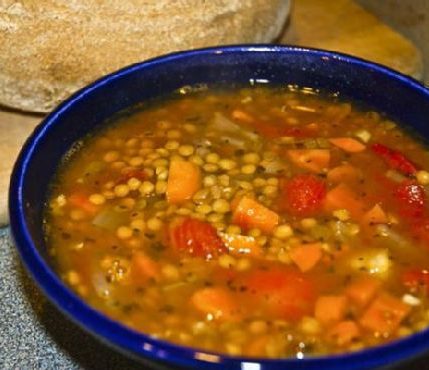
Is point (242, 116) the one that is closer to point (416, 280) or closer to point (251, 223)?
point (251, 223)

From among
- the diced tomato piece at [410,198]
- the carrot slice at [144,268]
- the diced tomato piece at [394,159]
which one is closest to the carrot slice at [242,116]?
the diced tomato piece at [394,159]

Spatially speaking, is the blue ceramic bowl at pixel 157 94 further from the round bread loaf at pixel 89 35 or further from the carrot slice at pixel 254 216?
the carrot slice at pixel 254 216

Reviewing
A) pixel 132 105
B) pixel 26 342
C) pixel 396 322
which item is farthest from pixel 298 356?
pixel 132 105

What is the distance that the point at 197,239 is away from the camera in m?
1.46

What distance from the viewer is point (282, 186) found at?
1598mm

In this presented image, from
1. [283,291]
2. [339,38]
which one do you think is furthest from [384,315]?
[339,38]

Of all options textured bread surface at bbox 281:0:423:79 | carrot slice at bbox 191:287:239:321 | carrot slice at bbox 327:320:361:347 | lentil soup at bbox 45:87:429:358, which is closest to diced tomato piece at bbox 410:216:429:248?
lentil soup at bbox 45:87:429:358

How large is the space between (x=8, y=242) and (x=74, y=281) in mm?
513

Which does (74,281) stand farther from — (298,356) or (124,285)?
(298,356)

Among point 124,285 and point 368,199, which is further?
point 368,199

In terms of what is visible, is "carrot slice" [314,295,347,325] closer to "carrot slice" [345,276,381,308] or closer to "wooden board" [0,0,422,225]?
"carrot slice" [345,276,381,308]

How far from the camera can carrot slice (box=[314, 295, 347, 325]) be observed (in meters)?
1.33

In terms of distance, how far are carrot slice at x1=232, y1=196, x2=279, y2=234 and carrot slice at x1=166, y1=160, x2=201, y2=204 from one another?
0.11m

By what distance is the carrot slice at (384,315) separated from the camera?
1.31 meters
